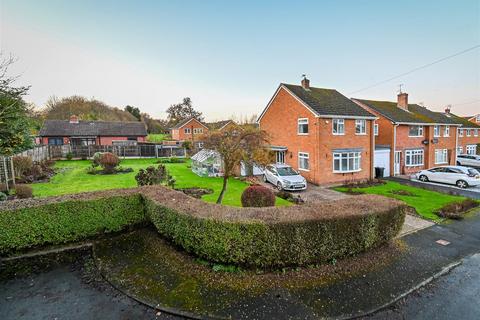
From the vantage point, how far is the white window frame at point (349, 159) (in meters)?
17.7

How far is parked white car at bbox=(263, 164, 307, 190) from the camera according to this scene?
14883mm

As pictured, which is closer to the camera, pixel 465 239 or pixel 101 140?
pixel 465 239

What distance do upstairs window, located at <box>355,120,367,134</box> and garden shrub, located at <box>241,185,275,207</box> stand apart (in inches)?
514

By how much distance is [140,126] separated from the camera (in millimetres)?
40531

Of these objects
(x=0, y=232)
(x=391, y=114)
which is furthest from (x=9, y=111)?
(x=391, y=114)

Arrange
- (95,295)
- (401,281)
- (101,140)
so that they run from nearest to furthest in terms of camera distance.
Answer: (95,295) → (401,281) → (101,140)

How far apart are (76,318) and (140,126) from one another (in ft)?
133

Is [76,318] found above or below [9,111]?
below

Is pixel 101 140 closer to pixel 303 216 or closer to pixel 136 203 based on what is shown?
pixel 136 203

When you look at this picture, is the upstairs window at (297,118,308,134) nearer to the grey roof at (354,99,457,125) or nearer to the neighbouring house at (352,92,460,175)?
the neighbouring house at (352,92,460,175)

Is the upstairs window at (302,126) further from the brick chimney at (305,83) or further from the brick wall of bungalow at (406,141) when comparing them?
the brick wall of bungalow at (406,141)

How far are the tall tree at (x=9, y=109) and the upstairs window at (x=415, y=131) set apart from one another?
29.8m

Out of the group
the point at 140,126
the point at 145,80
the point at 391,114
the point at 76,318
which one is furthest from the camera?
the point at 140,126

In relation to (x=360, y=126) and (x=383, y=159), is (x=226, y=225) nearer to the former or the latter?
(x=360, y=126)
